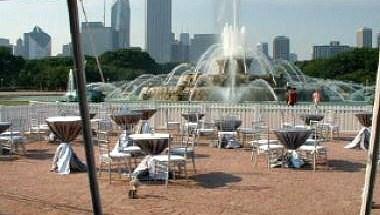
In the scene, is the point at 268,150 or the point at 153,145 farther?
the point at 268,150

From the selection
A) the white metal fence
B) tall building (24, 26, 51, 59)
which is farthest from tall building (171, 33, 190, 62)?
the white metal fence

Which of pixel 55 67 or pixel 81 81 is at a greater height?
pixel 55 67

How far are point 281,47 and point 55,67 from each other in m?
28.8

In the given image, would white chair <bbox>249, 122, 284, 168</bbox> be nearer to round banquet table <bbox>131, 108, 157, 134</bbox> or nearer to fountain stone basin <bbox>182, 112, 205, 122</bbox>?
round banquet table <bbox>131, 108, 157, 134</bbox>

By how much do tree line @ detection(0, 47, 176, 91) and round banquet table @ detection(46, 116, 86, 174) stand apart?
64871 millimetres

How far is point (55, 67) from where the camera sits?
7944cm

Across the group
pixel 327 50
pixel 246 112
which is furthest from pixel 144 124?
pixel 327 50

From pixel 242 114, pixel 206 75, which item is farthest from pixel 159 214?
pixel 206 75

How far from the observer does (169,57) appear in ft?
265

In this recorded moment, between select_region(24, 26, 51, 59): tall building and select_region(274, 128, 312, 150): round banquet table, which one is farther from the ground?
select_region(24, 26, 51, 59): tall building

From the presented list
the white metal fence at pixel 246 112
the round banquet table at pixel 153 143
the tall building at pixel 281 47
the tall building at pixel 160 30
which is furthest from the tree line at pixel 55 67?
the round banquet table at pixel 153 143

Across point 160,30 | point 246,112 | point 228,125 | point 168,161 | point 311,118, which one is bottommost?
point 168,161

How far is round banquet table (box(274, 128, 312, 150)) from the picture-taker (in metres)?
12.9

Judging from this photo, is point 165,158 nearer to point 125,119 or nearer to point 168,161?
point 168,161
